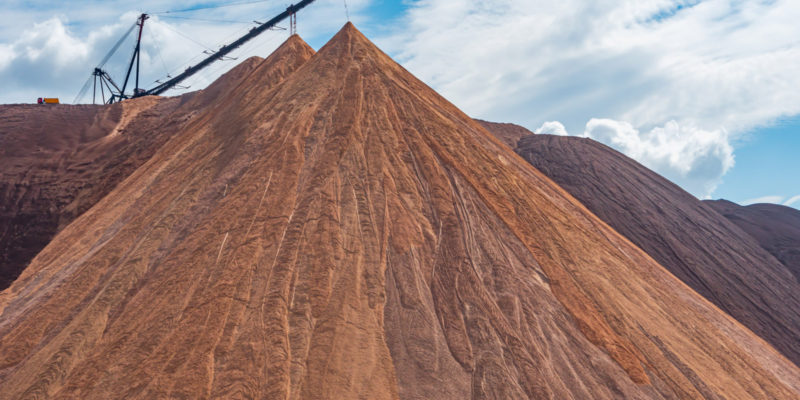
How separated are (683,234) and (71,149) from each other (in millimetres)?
37051

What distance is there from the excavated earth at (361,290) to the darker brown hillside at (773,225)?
20634mm

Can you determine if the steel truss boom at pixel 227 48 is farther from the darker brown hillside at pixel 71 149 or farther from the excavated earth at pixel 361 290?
the excavated earth at pixel 361 290

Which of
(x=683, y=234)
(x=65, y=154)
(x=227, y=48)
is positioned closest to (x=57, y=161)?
(x=65, y=154)

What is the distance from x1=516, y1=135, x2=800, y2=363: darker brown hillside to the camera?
2538 centimetres

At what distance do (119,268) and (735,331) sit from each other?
64.9ft

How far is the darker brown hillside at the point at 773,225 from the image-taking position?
33281 millimetres

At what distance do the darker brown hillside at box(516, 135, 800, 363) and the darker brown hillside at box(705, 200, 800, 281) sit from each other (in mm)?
2344

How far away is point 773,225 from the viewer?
125 ft

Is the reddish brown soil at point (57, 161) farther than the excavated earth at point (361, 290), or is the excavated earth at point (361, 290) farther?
the reddish brown soil at point (57, 161)

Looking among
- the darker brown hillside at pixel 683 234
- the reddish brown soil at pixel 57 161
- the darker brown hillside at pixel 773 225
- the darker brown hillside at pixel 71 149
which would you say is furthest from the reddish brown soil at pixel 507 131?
the reddish brown soil at pixel 57 161

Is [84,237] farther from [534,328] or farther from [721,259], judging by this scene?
[721,259]

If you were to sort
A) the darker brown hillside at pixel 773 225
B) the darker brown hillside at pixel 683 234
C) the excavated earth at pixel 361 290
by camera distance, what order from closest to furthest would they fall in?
the excavated earth at pixel 361 290, the darker brown hillside at pixel 683 234, the darker brown hillside at pixel 773 225

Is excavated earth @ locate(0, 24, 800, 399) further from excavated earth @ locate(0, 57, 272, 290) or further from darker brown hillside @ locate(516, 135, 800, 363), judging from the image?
darker brown hillside @ locate(516, 135, 800, 363)

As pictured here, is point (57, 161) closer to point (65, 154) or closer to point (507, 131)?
point (65, 154)
